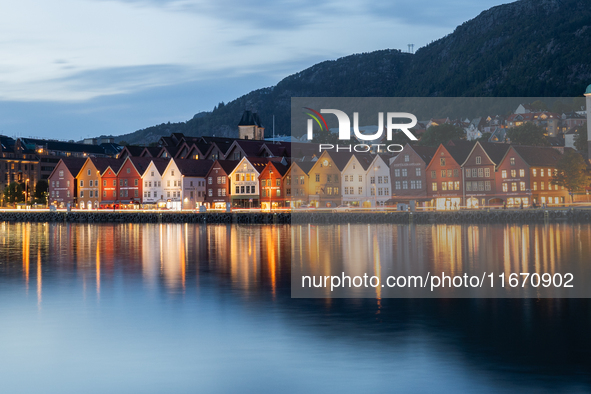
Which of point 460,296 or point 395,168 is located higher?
point 395,168

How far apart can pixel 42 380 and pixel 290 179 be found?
94.3 m

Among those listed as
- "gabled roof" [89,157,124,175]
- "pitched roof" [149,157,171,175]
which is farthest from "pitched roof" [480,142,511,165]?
"gabled roof" [89,157,124,175]

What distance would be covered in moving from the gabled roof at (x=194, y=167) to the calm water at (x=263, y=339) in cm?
8468

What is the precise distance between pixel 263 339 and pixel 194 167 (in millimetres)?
104150

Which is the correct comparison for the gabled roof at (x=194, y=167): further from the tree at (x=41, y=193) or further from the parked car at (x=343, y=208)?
the tree at (x=41, y=193)

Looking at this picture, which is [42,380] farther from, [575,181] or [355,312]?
[575,181]

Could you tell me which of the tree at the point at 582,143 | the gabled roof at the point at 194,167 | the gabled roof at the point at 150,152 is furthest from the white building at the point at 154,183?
the tree at the point at 582,143

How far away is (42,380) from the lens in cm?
1512

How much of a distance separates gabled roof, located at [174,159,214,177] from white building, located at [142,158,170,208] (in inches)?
155

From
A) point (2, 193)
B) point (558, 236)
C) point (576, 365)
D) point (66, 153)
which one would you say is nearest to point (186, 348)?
point (576, 365)

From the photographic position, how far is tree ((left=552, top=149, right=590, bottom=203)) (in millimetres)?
99625

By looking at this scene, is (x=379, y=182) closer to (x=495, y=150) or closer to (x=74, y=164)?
(x=495, y=150)

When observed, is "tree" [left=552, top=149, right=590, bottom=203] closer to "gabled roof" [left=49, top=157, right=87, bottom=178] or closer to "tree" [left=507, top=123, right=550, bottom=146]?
"tree" [left=507, top=123, right=550, bottom=146]

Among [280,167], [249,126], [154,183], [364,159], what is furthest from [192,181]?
[249,126]
